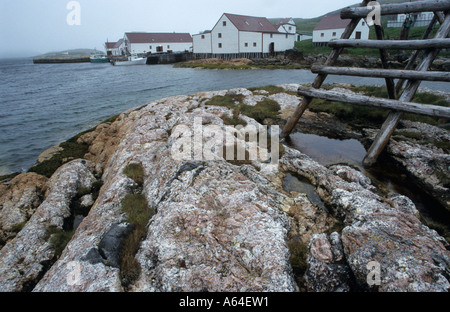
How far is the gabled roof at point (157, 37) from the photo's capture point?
393 feet

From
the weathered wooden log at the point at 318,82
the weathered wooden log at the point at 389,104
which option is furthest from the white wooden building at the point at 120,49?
the weathered wooden log at the point at 389,104

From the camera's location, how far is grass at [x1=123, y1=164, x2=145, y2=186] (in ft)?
29.5

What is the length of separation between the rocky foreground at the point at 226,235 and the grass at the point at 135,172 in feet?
0.38

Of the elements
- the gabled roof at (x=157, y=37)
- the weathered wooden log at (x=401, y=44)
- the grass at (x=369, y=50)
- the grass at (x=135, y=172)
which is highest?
the gabled roof at (x=157, y=37)

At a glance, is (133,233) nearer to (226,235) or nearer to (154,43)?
(226,235)

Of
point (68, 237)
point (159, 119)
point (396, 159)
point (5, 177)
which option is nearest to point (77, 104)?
point (5, 177)

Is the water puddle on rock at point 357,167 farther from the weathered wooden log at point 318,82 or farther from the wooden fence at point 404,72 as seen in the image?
the wooden fence at point 404,72

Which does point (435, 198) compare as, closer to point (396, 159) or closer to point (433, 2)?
point (396, 159)

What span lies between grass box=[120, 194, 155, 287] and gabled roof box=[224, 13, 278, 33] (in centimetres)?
7835

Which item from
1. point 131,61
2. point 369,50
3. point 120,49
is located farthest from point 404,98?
point 120,49

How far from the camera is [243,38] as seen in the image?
7600 centimetres

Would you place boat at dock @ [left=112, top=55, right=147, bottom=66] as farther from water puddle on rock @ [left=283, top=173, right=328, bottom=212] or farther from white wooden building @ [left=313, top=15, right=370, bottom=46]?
water puddle on rock @ [left=283, top=173, right=328, bottom=212]

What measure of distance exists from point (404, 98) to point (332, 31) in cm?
7832
